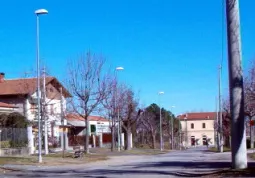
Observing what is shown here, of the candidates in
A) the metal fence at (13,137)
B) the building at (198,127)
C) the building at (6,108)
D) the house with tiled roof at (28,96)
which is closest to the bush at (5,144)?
the metal fence at (13,137)

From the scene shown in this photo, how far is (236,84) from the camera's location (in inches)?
755

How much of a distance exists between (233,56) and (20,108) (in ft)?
142

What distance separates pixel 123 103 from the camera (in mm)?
60188

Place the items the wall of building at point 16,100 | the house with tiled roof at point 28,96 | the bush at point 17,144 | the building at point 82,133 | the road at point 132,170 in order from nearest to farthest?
the road at point 132,170, the bush at point 17,144, the house with tiled roof at point 28,96, the wall of building at point 16,100, the building at point 82,133

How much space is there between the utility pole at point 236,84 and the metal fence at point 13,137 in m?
26.1

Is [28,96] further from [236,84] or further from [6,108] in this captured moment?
[236,84]

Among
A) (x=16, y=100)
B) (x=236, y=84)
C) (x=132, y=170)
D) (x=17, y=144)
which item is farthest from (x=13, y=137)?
(x=236, y=84)

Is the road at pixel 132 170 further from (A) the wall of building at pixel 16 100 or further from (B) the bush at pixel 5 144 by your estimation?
(A) the wall of building at pixel 16 100

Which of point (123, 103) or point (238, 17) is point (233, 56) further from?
point (123, 103)

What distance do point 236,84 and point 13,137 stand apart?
2809 centimetres

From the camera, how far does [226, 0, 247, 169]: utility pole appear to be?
19.0 m

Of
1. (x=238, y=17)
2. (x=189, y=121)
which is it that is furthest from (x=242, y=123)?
(x=189, y=121)

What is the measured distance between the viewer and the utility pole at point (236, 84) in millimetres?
18984

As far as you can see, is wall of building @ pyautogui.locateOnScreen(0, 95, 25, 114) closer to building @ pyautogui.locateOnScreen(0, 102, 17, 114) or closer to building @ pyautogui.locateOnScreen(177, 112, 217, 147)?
building @ pyautogui.locateOnScreen(0, 102, 17, 114)
